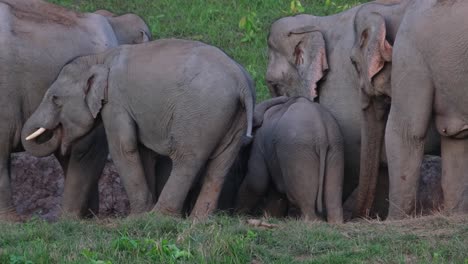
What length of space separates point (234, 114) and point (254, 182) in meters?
1.11

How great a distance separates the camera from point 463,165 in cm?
888

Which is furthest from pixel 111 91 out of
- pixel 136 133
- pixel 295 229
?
pixel 295 229

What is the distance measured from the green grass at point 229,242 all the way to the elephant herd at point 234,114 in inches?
38.2

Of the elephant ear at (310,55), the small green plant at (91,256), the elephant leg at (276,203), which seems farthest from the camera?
the elephant ear at (310,55)

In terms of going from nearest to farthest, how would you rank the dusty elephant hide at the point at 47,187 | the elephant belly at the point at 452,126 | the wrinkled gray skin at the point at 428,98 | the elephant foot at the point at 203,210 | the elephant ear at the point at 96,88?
the wrinkled gray skin at the point at 428,98 → the elephant belly at the point at 452,126 → the elephant foot at the point at 203,210 → the elephant ear at the point at 96,88 → the dusty elephant hide at the point at 47,187

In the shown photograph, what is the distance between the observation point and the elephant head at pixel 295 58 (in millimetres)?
10281

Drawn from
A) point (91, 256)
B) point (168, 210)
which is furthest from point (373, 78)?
point (91, 256)

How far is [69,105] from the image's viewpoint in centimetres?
930

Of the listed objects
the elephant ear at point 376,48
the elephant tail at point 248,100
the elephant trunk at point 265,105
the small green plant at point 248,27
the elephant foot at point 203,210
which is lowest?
the small green plant at point 248,27

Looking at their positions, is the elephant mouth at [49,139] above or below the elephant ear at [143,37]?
below

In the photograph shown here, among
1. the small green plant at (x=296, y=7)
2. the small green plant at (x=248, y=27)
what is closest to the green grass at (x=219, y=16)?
the small green plant at (x=248, y=27)

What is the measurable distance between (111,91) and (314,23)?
83.6 inches

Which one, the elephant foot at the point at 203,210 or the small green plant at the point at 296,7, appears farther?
the small green plant at the point at 296,7

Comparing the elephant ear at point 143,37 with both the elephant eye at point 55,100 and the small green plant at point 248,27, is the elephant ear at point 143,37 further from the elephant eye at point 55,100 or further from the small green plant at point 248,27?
the small green plant at point 248,27
